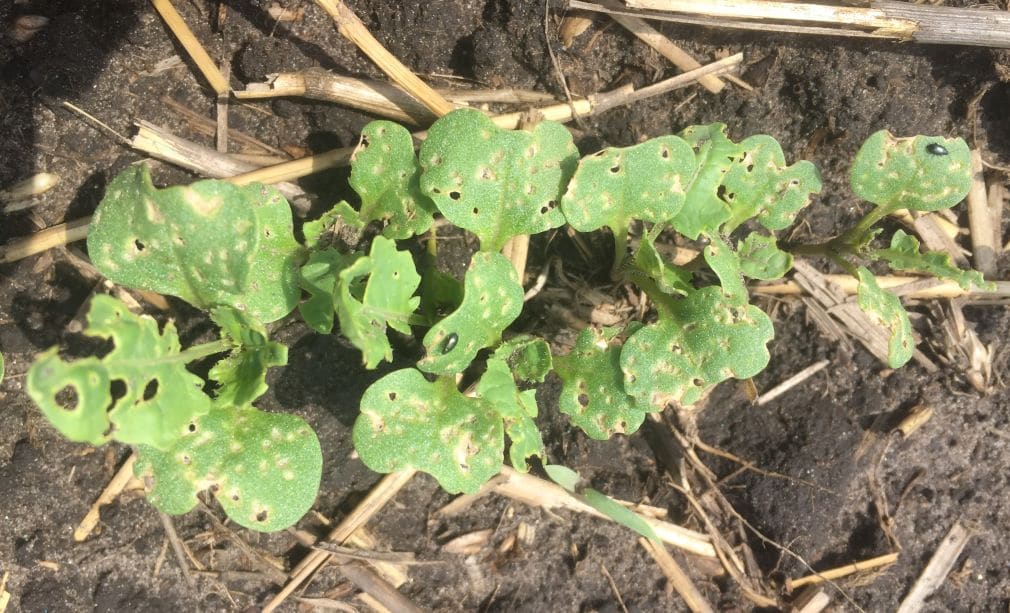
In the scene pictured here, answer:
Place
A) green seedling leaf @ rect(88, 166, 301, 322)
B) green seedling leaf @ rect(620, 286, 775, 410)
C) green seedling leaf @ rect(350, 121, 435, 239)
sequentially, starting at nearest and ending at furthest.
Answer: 1. green seedling leaf @ rect(88, 166, 301, 322)
2. green seedling leaf @ rect(620, 286, 775, 410)
3. green seedling leaf @ rect(350, 121, 435, 239)

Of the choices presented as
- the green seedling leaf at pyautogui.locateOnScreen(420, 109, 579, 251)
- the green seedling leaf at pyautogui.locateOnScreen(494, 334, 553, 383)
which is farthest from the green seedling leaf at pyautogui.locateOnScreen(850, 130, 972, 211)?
the green seedling leaf at pyautogui.locateOnScreen(494, 334, 553, 383)

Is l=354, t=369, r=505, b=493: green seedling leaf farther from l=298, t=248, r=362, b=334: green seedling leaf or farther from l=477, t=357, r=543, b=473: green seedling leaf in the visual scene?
l=298, t=248, r=362, b=334: green seedling leaf

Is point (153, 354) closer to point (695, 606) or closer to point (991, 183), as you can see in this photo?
point (695, 606)

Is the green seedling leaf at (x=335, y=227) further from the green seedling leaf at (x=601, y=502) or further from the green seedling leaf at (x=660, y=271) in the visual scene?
the green seedling leaf at (x=601, y=502)

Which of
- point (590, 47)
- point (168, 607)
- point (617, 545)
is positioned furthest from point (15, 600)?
point (590, 47)

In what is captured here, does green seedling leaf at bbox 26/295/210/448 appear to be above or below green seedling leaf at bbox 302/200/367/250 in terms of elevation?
below

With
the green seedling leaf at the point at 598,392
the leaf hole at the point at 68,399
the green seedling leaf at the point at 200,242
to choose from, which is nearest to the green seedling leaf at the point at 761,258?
the green seedling leaf at the point at 598,392
